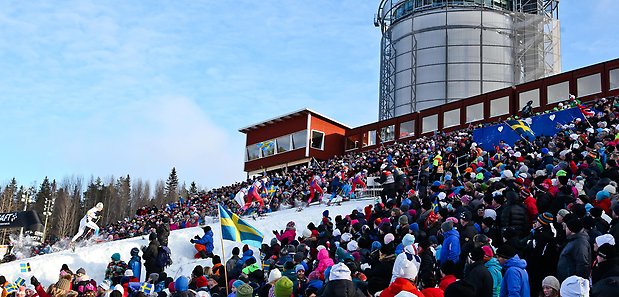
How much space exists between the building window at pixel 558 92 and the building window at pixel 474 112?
466cm

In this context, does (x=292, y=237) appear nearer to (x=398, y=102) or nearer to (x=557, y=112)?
(x=557, y=112)

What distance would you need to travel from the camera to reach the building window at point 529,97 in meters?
35.5

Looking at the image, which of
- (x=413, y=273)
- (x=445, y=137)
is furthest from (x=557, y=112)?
(x=413, y=273)

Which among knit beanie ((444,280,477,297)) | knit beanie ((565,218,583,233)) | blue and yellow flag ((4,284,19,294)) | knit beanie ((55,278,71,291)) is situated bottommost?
blue and yellow flag ((4,284,19,294))

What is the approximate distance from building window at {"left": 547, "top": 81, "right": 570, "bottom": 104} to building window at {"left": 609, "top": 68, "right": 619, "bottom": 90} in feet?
8.00

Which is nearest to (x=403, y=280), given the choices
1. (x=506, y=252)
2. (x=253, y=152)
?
(x=506, y=252)

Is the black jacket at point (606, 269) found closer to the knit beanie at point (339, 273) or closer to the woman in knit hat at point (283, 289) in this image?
the knit beanie at point (339, 273)

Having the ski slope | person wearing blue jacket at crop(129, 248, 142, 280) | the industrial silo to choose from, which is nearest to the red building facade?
the industrial silo

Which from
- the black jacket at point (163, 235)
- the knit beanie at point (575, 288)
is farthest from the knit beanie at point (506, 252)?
the black jacket at point (163, 235)

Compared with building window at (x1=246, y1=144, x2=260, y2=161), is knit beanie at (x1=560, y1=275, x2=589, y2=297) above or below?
below

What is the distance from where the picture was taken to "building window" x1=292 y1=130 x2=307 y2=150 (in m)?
45.1

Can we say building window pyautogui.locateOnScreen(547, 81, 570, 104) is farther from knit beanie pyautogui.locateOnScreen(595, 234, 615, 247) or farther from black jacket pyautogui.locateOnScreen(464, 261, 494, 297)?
black jacket pyautogui.locateOnScreen(464, 261, 494, 297)

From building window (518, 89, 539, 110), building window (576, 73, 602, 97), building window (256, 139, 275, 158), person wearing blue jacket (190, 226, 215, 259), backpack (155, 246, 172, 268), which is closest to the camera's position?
backpack (155, 246, 172, 268)

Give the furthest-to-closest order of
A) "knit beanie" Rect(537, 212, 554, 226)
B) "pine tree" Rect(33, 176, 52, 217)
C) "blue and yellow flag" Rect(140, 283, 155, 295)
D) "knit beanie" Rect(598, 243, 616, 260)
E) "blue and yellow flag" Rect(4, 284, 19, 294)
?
"pine tree" Rect(33, 176, 52, 217), "blue and yellow flag" Rect(140, 283, 155, 295), "blue and yellow flag" Rect(4, 284, 19, 294), "knit beanie" Rect(537, 212, 554, 226), "knit beanie" Rect(598, 243, 616, 260)
